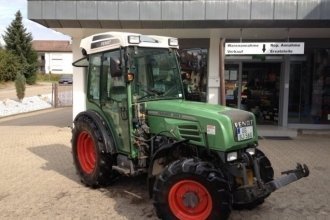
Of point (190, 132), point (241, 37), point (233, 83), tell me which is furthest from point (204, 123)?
point (233, 83)

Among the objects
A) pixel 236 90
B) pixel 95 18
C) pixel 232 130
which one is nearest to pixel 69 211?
pixel 232 130

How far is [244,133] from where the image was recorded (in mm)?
5438

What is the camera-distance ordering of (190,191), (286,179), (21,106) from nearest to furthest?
(190,191), (286,179), (21,106)

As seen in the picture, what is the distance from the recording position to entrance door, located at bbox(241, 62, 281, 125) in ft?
44.5

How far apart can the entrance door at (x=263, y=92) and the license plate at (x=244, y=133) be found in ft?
26.8

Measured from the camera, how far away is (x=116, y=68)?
574 centimetres

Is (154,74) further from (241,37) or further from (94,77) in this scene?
(241,37)

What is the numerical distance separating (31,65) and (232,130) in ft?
156

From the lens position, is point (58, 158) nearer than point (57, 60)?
Yes

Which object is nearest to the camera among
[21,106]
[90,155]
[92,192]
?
[92,192]

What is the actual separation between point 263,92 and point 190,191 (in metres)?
9.18

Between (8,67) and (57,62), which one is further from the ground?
(57,62)

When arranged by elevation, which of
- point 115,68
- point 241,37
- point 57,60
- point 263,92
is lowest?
point 263,92

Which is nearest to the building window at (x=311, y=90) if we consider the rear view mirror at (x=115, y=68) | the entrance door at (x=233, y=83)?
the entrance door at (x=233, y=83)
